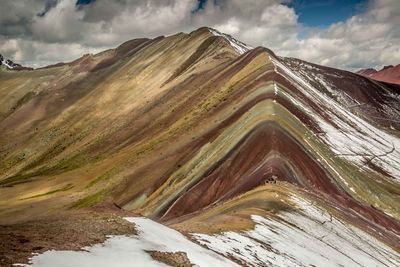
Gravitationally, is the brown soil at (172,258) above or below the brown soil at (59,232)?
below

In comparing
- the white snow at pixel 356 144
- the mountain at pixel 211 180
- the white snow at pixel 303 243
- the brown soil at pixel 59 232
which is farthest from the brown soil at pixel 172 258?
the white snow at pixel 356 144

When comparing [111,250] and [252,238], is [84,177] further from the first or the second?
[111,250]

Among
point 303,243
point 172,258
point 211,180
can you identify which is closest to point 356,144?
point 211,180

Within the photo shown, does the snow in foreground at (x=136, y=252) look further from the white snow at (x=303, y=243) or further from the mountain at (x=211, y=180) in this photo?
the white snow at (x=303, y=243)

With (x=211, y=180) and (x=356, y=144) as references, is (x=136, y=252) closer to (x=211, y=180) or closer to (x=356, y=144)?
(x=211, y=180)

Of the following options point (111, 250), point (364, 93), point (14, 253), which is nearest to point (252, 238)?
point (111, 250)

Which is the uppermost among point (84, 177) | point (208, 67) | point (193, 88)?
point (208, 67)
